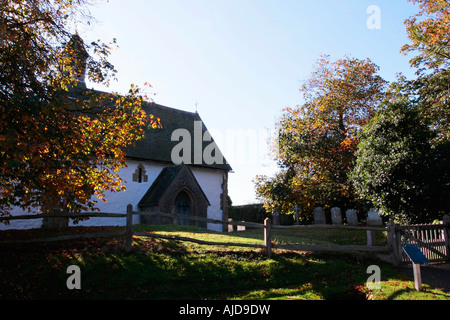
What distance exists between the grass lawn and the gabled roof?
1119 cm

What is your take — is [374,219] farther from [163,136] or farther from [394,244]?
[163,136]

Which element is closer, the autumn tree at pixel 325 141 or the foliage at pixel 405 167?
the foliage at pixel 405 167

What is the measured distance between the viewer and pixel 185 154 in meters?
25.6

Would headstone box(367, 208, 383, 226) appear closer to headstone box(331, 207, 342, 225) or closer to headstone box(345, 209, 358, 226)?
headstone box(345, 209, 358, 226)

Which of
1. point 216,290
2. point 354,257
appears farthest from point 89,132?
point 354,257

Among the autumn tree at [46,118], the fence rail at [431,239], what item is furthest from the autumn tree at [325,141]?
the autumn tree at [46,118]

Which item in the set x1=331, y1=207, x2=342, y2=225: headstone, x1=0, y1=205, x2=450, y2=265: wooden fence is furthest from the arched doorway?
x1=0, y1=205, x2=450, y2=265: wooden fence

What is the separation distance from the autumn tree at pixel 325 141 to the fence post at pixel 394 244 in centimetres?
812

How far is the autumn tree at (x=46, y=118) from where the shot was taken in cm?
852

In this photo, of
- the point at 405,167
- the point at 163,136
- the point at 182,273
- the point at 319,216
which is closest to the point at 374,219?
the point at 319,216

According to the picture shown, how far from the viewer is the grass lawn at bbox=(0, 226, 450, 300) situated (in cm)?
865

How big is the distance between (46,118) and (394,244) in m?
12.2

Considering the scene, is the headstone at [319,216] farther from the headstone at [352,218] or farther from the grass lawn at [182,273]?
the grass lawn at [182,273]

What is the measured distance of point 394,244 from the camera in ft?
41.7
